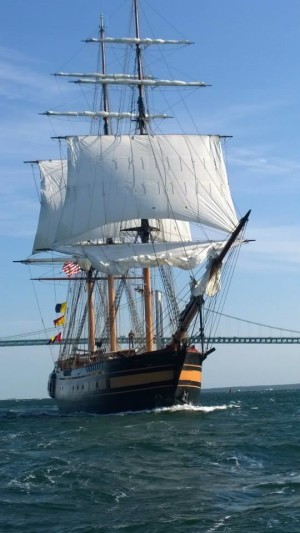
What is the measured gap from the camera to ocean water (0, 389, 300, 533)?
1659 centimetres

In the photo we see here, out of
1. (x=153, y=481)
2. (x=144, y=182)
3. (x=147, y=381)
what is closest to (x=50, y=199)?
(x=144, y=182)

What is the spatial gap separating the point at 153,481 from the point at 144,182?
3530 centimetres

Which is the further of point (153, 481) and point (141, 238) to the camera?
point (141, 238)

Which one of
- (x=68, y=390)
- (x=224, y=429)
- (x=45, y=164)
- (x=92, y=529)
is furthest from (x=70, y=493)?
(x=45, y=164)

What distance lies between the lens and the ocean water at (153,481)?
16594 millimetres

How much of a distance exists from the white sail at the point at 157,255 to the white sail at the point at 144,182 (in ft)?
4.86

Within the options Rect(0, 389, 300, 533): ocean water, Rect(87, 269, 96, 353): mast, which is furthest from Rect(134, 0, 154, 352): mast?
Rect(0, 389, 300, 533): ocean water

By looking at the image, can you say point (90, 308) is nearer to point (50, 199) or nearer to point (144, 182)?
point (50, 199)

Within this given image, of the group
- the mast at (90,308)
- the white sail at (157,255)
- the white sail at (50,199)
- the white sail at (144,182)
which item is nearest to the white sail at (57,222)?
the white sail at (50,199)

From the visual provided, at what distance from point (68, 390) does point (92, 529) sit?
41207mm

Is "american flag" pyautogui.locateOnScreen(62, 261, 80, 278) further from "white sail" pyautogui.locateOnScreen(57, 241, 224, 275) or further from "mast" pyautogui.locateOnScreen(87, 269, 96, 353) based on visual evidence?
"white sail" pyautogui.locateOnScreen(57, 241, 224, 275)

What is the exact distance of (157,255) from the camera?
169 ft

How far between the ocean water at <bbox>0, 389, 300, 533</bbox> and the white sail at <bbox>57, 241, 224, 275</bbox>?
59.1 feet

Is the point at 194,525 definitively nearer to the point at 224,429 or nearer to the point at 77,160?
the point at 224,429
